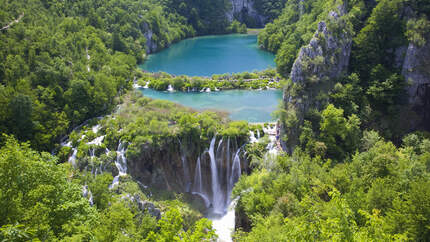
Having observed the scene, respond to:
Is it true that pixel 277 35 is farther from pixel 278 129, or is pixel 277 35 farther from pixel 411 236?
pixel 411 236

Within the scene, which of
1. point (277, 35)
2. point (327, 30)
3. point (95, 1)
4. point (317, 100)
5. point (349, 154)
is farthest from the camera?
point (277, 35)

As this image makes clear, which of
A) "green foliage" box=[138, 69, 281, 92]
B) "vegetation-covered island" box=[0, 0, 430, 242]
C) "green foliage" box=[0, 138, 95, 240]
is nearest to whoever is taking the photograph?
"green foliage" box=[0, 138, 95, 240]

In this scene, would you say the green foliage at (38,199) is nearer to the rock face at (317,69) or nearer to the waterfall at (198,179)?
the waterfall at (198,179)

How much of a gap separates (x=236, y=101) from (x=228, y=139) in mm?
15855

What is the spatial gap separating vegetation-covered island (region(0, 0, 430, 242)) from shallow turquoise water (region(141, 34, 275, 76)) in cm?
2208

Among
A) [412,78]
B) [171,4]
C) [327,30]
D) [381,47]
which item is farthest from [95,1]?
[412,78]

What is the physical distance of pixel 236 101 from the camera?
51.3 m

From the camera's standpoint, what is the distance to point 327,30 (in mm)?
40719

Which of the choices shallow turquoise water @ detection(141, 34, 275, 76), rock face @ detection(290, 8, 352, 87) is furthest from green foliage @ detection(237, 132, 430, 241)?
shallow turquoise water @ detection(141, 34, 275, 76)

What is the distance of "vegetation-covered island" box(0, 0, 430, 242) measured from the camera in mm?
21516

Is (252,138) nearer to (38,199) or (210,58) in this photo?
(38,199)

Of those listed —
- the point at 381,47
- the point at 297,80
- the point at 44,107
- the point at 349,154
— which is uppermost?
the point at 381,47

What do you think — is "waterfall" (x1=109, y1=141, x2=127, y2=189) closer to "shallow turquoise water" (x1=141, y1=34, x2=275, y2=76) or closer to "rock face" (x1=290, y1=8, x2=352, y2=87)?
"rock face" (x1=290, y1=8, x2=352, y2=87)

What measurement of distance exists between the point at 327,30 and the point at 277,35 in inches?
1742
